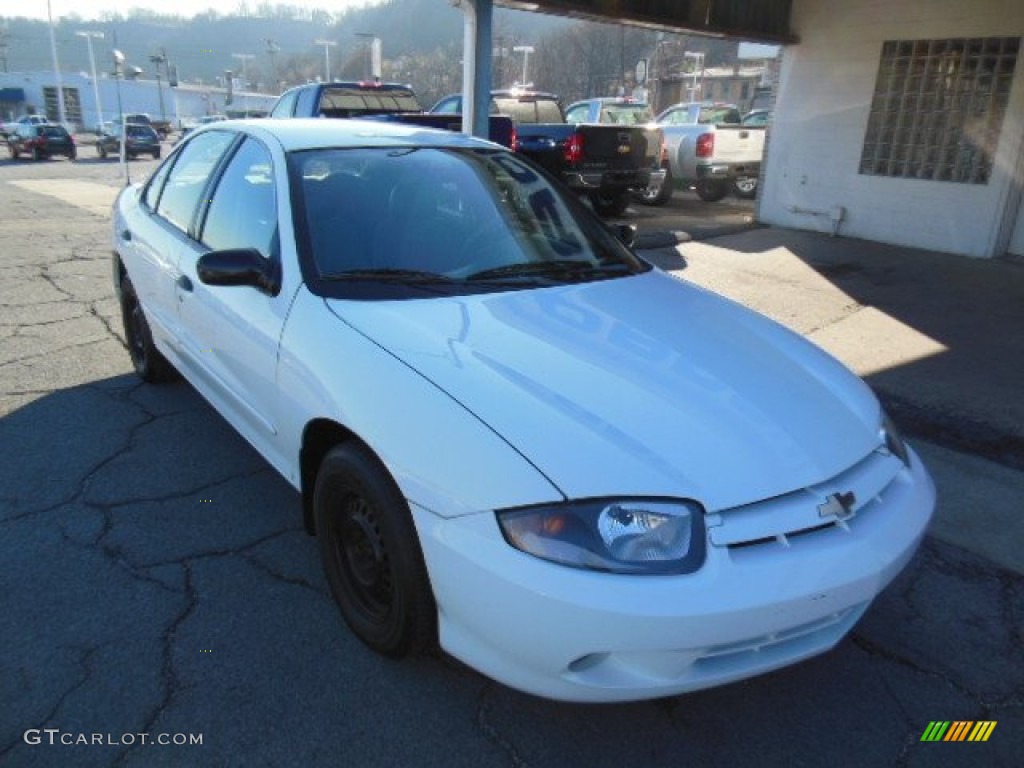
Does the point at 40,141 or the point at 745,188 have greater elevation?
the point at 745,188

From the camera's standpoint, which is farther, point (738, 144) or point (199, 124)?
point (738, 144)

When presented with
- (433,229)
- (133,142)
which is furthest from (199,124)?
(133,142)

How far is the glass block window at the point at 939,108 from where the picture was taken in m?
8.48

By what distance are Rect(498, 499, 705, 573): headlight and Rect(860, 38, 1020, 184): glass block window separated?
29.3 feet

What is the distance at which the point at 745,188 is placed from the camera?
1509 cm

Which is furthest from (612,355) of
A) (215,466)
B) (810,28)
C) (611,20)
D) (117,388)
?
(810,28)

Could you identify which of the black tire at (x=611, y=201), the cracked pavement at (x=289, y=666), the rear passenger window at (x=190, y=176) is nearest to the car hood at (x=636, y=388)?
the cracked pavement at (x=289, y=666)

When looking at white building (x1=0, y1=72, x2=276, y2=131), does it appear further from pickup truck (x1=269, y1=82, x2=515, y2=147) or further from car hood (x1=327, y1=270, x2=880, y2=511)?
car hood (x1=327, y1=270, x2=880, y2=511)

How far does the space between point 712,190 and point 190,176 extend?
12.9 meters

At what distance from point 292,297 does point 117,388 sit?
99.5 inches

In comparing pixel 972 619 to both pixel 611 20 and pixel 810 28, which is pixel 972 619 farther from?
pixel 810 28

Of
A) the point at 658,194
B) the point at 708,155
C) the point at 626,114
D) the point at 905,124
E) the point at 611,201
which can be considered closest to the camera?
the point at 905,124

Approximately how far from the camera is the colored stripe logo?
83.9 inches

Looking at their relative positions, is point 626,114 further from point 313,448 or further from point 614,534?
point 614,534
